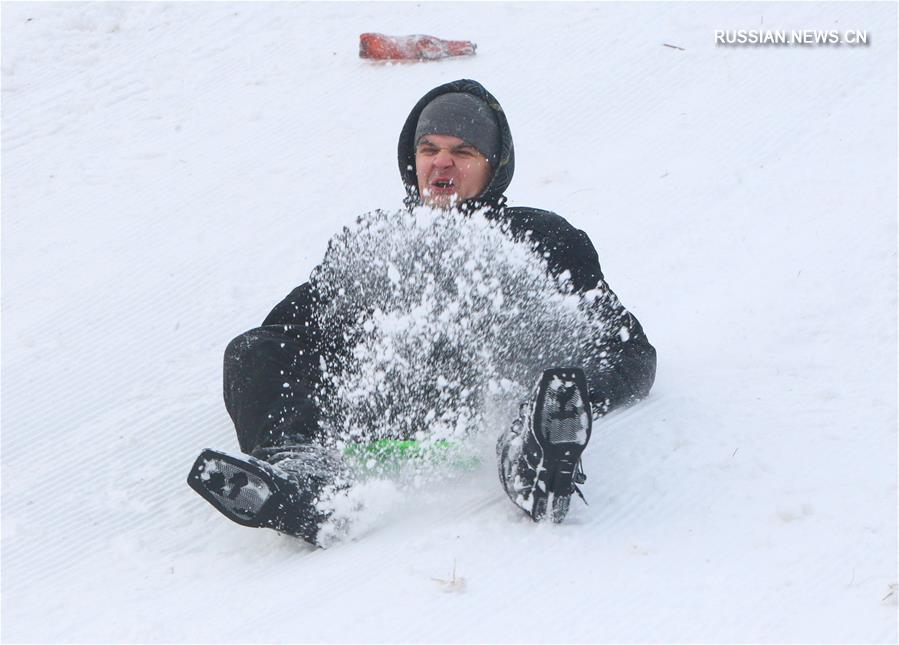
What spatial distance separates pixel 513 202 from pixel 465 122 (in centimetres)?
121

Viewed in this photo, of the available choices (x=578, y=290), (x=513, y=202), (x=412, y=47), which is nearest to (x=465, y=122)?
(x=578, y=290)

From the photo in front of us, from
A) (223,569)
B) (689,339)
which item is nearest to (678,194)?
(689,339)

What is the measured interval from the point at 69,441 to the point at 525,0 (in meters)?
3.47

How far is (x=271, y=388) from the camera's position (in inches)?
104

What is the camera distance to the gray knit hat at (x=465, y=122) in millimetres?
3059

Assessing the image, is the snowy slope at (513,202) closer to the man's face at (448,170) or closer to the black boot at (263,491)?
the black boot at (263,491)

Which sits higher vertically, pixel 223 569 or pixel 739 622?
pixel 739 622

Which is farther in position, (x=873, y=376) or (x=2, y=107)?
(x=2, y=107)

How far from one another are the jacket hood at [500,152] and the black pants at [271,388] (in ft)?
1.91

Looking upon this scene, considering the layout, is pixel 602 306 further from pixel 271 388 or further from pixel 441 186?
pixel 271 388

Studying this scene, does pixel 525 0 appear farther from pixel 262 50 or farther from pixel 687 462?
pixel 687 462

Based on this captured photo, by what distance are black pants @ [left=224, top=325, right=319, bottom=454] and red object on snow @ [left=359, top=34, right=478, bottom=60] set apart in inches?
109

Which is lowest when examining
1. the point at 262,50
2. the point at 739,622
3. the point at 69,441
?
the point at 69,441

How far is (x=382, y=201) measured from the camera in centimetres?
437
